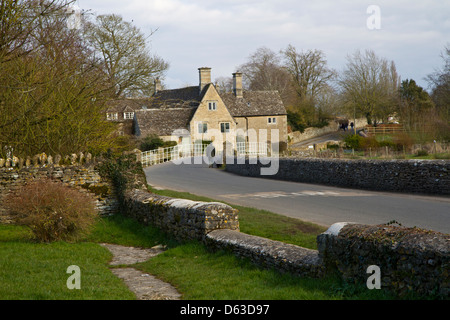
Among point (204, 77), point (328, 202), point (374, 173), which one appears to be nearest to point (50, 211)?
point (328, 202)

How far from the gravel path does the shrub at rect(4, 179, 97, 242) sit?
44.7 inches

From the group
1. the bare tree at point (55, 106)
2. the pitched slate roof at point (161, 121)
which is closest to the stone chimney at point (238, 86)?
the pitched slate roof at point (161, 121)

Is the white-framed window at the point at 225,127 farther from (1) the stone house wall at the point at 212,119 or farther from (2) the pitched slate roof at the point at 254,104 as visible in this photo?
(2) the pitched slate roof at the point at 254,104

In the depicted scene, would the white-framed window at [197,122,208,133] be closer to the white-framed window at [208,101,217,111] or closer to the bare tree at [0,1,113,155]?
the white-framed window at [208,101,217,111]

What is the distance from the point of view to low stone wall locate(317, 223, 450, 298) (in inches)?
213

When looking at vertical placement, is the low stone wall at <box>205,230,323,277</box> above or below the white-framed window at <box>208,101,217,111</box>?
below

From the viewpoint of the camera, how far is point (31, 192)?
12.4 meters

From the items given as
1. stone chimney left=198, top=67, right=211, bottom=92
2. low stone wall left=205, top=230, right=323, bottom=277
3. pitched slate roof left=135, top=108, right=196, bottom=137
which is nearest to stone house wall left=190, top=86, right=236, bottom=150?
pitched slate roof left=135, top=108, right=196, bottom=137

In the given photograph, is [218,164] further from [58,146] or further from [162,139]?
[58,146]

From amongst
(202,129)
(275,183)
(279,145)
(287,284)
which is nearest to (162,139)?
(202,129)

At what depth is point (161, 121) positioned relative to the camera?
59.6 meters

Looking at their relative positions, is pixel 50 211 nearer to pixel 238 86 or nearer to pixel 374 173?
pixel 374 173

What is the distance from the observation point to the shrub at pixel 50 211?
12.1 meters

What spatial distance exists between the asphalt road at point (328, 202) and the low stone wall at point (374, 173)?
876mm
